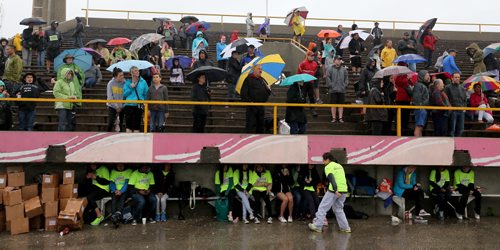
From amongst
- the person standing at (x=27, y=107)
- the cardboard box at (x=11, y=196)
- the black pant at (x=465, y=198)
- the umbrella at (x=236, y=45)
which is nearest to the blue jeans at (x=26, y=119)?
the person standing at (x=27, y=107)

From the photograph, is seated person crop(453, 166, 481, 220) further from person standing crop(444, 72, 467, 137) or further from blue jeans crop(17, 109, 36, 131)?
blue jeans crop(17, 109, 36, 131)

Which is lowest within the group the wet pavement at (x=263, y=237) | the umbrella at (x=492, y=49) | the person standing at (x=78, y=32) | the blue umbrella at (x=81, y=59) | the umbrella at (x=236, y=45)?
the wet pavement at (x=263, y=237)

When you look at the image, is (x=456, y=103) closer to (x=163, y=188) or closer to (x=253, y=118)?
(x=253, y=118)

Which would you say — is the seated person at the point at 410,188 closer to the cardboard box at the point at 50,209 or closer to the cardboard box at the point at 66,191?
the cardboard box at the point at 66,191

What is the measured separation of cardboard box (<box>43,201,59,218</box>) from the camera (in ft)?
33.2

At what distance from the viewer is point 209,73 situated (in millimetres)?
12320

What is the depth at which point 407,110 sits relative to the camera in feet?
41.0

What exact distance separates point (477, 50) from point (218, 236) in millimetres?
11794

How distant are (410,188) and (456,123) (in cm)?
207

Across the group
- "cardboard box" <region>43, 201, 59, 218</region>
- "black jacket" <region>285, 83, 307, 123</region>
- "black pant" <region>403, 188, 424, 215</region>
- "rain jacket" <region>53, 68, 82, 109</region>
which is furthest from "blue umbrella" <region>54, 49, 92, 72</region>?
"black pant" <region>403, 188, 424, 215</region>

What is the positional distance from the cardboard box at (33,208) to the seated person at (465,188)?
920 cm

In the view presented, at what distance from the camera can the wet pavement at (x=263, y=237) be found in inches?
350

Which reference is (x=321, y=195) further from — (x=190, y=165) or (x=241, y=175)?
(x=190, y=165)

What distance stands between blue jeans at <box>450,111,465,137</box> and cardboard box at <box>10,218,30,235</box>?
31.7 ft
